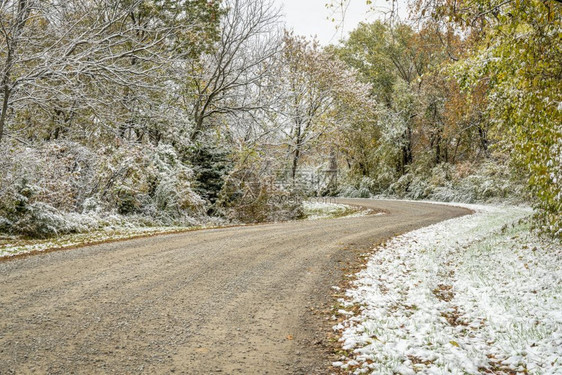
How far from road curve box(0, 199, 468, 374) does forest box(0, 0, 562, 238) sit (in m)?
4.14

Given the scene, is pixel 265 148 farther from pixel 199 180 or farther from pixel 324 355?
pixel 324 355

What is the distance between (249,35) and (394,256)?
13145mm

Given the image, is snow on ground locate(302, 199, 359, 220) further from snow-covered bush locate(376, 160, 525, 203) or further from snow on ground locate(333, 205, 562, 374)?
snow on ground locate(333, 205, 562, 374)

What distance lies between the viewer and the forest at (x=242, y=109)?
694 cm

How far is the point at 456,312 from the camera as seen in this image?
545 cm

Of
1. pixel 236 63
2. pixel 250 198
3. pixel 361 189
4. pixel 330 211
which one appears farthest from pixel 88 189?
pixel 361 189

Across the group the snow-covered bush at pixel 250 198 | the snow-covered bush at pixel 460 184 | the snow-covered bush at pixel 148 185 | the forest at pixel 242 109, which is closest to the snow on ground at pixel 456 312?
the forest at pixel 242 109

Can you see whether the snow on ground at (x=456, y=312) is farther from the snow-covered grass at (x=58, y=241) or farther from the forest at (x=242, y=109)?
the snow-covered grass at (x=58, y=241)

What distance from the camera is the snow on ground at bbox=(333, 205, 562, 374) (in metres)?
3.90

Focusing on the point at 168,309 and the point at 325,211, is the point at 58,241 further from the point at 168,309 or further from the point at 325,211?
the point at 325,211

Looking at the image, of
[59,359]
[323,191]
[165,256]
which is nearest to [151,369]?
[59,359]

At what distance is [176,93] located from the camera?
16.6 metres

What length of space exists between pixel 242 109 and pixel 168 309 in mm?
13973

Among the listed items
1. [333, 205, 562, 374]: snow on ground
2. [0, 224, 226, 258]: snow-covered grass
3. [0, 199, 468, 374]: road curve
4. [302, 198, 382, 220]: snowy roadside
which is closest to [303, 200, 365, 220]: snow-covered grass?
[302, 198, 382, 220]: snowy roadside
